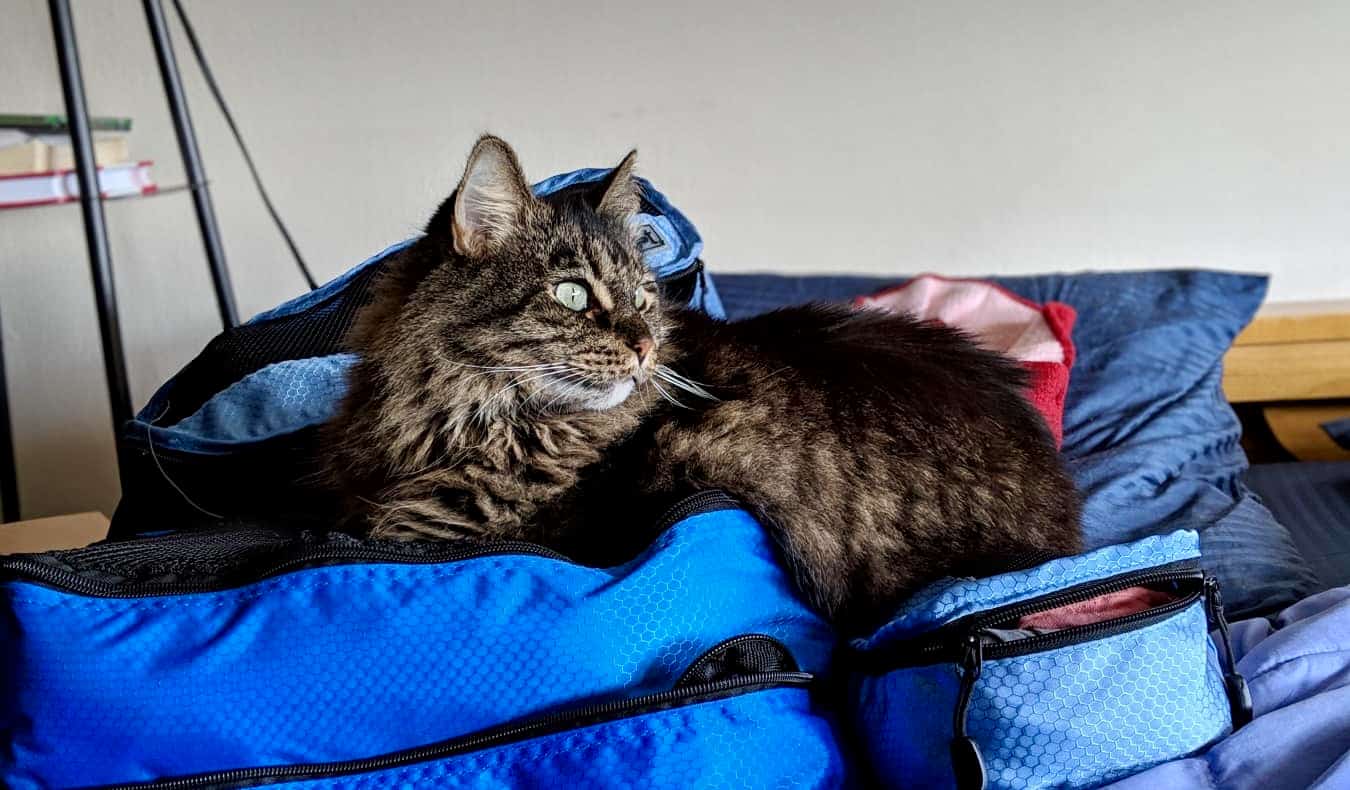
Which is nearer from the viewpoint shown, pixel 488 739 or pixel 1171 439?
pixel 488 739

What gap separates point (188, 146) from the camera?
5.10ft

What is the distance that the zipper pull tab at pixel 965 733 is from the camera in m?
0.75

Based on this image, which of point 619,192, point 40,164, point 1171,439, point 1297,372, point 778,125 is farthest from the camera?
Answer: point 778,125

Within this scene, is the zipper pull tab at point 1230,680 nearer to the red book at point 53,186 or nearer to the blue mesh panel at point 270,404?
the blue mesh panel at point 270,404

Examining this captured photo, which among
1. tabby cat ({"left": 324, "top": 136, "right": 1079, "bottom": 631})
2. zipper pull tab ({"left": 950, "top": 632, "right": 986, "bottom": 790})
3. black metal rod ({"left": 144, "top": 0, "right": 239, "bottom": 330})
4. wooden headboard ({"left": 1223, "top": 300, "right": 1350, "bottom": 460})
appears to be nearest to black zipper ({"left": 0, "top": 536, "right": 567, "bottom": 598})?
tabby cat ({"left": 324, "top": 136, "right": 1079, "bottom": 631})

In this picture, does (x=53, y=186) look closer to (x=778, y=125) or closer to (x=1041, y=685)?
(x=778, y=125)

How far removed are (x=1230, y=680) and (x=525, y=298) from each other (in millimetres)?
710

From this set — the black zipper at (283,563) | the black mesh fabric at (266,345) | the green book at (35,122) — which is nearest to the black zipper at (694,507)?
the black zipper at (283,563)

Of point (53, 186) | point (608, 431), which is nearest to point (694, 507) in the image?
point (608, 431)

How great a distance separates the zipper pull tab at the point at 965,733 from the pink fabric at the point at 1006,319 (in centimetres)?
59

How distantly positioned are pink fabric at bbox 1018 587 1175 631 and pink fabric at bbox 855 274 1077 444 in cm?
45

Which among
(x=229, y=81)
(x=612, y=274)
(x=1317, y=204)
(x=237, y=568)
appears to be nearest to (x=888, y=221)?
(x=1317, y=204)

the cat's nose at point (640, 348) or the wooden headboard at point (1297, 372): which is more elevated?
the cat's nose at point (640, 348)

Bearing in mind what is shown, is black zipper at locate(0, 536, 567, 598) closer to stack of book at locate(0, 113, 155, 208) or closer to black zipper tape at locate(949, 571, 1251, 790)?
black zipper tape at locate(949, 571, 1251, 790)
